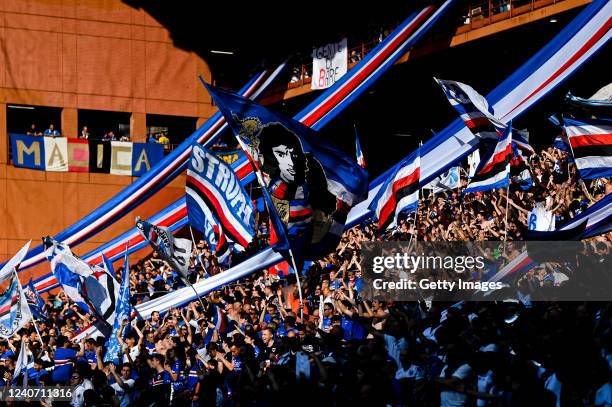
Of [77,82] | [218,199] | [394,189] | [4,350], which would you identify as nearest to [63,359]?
[218,199]

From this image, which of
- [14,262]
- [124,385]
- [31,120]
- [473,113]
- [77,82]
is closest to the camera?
[124,385]

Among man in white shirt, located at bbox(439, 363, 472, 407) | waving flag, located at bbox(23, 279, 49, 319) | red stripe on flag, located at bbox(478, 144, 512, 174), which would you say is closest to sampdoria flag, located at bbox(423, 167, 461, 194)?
red stripe on flag, located at bbox(478, 144, 512, 174)

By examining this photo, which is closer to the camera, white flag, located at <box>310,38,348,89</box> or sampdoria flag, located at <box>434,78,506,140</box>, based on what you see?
sampdoria flag, located at <box>434,78,506,140</box>

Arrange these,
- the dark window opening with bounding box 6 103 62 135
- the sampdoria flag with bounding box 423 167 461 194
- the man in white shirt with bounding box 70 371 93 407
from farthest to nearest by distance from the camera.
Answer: the dark window opening with bounding box 6 103 62 135
the sampdoria flag with bounding box 423 167 461 194
the man in white shirt with bounding box 70 371 93 407

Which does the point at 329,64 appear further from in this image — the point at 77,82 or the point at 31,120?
the point at 31,120

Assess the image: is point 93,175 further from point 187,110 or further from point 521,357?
point 521,357

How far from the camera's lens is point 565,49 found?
621 inches

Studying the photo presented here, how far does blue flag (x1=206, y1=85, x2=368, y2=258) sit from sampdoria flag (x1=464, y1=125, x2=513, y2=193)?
233 centimetres

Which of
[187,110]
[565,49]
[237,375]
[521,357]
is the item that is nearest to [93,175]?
[187,110]

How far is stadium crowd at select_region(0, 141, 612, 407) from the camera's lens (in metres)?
8.61

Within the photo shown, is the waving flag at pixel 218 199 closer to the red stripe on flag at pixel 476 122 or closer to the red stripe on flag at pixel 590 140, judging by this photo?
the red stripe on flag at pixel 476 122

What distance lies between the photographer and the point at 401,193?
15438 millimetres

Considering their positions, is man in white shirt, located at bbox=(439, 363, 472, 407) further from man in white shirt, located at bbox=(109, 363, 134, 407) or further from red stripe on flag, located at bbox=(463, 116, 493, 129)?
red stripe on flag, located at bbox=(463, 116, 493, 129)

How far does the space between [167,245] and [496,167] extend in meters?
5.26
